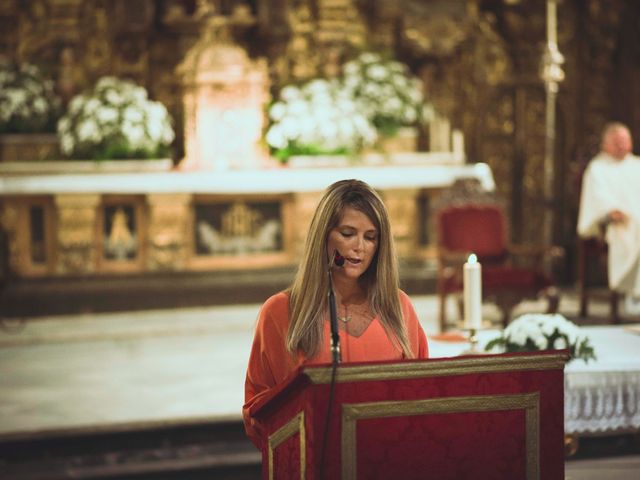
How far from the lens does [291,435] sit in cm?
235

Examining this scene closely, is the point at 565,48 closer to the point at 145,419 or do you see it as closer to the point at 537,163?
the point at 537,163

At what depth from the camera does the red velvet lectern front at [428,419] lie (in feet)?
7.28

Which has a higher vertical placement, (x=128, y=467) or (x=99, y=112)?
(x=99, y=112)

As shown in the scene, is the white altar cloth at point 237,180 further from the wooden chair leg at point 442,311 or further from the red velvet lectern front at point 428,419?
the red velvet lectern front at point 428,419

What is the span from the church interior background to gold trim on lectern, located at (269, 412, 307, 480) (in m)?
5.23

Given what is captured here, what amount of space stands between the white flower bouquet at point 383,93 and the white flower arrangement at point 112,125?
1647mm

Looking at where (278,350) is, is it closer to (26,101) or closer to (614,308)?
(614,308)

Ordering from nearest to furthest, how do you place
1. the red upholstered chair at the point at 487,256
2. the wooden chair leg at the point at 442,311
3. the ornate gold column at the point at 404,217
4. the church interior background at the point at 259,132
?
the red upholstered chair at the point at 487,256, the wooden chair leg at the point at 442,311, the church interior background at the point at 259,132, the ornate gold column at the point at 404,217

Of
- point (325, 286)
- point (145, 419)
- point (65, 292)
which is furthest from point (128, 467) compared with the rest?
point (65, 292)

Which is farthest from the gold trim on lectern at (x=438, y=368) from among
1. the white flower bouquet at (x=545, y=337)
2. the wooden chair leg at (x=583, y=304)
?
the wooden chair leg at (x=583, y=304)

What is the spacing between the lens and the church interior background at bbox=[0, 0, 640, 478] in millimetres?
8406

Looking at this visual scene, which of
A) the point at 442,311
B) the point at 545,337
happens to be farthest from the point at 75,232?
the point at 545,337

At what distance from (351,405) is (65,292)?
6.45 m

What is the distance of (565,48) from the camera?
981 centimetres
